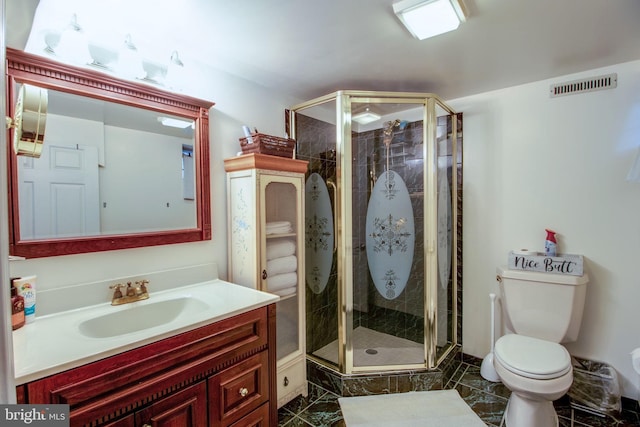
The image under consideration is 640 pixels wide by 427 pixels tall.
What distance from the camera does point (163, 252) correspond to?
170 cm

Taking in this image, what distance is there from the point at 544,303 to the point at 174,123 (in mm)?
2510

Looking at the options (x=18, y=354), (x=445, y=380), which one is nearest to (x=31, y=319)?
(x=18, y=354)

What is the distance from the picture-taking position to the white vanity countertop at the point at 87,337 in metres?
0.92

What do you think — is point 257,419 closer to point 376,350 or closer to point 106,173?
point 376,350

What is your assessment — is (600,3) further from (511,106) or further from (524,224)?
(524,224)

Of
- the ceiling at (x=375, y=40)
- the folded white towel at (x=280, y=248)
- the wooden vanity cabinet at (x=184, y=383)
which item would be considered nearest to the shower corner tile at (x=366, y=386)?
the wooden vanity cabinet at (x=184, y=383)

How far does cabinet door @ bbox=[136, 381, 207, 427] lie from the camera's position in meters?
1.07

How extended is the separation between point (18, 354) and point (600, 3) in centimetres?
257

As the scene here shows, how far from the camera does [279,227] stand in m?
2.01

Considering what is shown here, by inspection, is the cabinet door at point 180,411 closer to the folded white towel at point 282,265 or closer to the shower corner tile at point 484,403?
the folded white towel at point 282,265

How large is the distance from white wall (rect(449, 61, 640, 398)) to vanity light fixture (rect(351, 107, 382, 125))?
0.74 meters

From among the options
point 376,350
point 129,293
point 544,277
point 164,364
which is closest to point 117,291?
point 129,293

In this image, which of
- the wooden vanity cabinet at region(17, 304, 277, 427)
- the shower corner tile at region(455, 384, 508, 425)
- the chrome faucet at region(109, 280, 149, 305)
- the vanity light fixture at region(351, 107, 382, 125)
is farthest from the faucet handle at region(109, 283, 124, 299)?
the shower corner tile at region(455, 384, 508, 425)

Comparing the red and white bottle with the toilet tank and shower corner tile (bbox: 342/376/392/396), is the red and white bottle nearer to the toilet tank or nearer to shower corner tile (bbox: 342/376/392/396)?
the toilet tank
